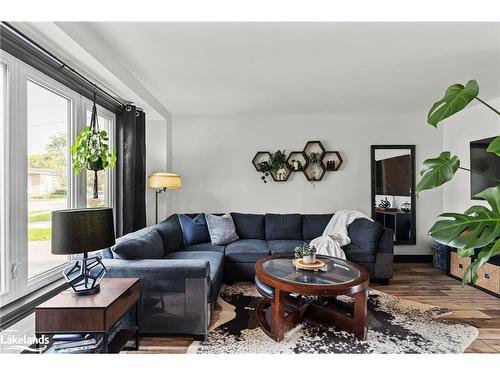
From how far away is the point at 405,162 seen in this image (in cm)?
411

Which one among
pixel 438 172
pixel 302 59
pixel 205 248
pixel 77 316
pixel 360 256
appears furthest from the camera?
pixel 205 248

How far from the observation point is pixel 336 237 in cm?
339

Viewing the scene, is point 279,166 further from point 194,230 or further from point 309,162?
point 194,230

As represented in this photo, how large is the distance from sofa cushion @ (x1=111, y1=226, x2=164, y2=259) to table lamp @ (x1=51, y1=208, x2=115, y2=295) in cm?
41

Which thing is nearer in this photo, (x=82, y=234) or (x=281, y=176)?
(x=82, y=234)

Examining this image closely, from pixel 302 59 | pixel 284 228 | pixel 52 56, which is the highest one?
pixel 302 59

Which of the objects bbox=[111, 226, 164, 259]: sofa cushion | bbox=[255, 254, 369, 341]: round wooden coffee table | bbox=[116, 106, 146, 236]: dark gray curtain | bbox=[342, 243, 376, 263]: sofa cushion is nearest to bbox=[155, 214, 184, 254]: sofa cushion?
bbox=[111, 226, 164, 259]: sofa cushion

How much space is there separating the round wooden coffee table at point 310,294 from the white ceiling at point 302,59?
1.92 m

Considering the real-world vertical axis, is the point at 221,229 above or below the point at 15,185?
below

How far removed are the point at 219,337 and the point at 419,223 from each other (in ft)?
12.3

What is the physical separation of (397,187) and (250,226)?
2.49 m

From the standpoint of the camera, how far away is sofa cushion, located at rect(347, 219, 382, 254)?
321cm

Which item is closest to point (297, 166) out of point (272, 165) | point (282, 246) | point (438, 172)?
point (272, 165)
